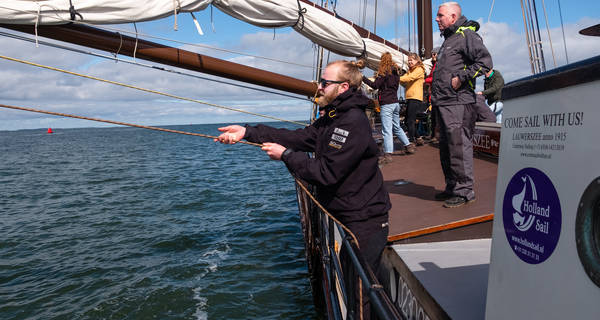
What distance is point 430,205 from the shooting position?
4.73m

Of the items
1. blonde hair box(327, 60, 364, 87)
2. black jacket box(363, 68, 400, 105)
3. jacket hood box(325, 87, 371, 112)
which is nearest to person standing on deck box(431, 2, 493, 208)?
blonde hair box(327, 60, 364, 87)

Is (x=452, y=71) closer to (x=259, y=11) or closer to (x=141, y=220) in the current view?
(x=259, y=11)

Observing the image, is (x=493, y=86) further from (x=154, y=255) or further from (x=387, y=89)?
(x=154, y=255)

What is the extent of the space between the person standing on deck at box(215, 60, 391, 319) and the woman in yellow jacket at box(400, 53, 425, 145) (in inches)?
207

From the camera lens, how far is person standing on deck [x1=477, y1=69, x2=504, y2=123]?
8641mm

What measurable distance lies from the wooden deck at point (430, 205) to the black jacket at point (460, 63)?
1.06 m

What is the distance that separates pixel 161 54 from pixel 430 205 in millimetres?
3480

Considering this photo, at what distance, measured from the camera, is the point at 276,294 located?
677 centimetres

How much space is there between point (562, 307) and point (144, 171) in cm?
2468

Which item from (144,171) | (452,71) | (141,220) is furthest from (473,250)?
(144,171)

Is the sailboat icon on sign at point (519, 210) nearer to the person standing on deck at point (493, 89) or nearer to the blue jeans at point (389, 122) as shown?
the blue jeans at point (389, 122)

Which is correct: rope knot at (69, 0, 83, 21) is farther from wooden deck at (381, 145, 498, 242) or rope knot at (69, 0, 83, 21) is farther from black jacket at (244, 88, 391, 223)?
wooden deck at (381, 145, 498, 242)

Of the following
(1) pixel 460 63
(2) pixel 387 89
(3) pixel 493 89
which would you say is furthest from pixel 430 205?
(3) pixel 493 89

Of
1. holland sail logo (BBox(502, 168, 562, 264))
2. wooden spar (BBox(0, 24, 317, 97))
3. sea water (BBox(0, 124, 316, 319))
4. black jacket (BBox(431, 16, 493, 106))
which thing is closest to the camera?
holland sail logo (BBox(502, 168, 562, 264))
